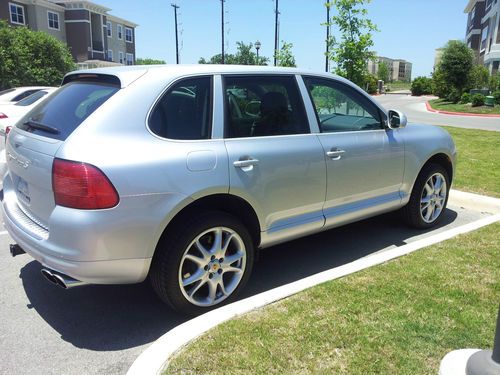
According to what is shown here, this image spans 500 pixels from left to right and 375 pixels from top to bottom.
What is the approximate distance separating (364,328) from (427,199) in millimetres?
2742

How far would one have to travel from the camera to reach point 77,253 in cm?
Answer: 294

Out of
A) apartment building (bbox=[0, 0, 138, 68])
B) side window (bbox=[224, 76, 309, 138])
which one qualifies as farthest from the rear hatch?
apartment building (bbox=[0, 0, 138, 68])

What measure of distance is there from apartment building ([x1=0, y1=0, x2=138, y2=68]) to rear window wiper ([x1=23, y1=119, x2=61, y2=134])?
42.9m

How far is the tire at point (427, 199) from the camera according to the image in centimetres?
521

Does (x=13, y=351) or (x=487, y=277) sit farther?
(x=487, y=277)

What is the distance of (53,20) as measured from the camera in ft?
153

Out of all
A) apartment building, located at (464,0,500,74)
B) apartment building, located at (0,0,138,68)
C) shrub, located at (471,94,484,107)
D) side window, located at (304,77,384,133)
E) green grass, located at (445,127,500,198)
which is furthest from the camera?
apartment building, located at (464,0,500,74)

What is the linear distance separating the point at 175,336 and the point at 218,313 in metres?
0.38

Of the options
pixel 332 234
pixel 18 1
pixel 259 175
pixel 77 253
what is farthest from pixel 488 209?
pixel 18 1

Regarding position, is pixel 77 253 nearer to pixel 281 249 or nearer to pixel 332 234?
pixel 281 249

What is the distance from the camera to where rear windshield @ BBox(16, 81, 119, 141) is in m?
3.19

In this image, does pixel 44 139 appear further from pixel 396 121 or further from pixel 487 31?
pixel 487 31

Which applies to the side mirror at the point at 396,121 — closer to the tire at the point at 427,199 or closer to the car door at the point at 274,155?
the tire at the point at 427,199

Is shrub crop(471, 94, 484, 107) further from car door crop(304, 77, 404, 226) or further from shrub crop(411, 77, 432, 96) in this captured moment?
shrub crop(411, 77, 432, 96)
